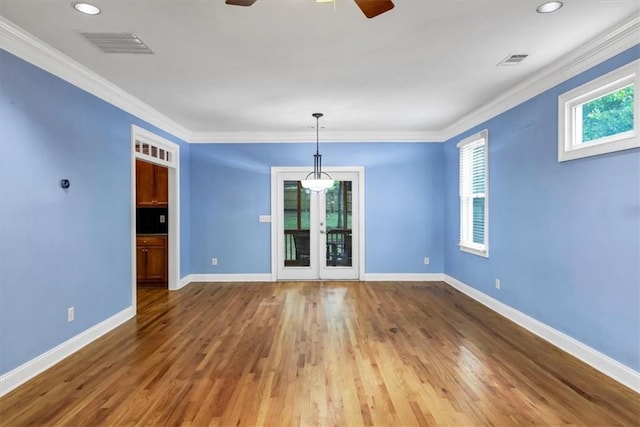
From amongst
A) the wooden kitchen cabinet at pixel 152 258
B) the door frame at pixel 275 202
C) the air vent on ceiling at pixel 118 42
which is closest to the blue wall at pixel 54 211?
the air vent on ceiling at pixel 118 42

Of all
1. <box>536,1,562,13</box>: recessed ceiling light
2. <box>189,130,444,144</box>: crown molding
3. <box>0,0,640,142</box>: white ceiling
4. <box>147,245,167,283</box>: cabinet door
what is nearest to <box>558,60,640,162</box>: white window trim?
<box>0,0,640,142</box>: white ceiling

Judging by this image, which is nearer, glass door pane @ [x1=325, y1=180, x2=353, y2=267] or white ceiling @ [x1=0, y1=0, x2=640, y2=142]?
white ceiling @ [x1=0, y1=0, x2=640, y2=142]

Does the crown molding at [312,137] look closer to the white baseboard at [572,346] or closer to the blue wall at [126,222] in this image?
the blue wall at [126,222]

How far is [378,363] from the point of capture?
2969 mm

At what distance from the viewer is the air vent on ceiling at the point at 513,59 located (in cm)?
312

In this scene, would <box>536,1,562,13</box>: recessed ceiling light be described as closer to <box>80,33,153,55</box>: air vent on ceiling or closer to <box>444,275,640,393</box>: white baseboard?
<box>444,275,640,393</box>: white baseboard

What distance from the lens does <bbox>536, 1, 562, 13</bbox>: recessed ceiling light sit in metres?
2.31

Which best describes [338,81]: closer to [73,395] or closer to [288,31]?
[288,31]

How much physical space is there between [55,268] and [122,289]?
3.87 feet

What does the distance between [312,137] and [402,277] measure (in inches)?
119

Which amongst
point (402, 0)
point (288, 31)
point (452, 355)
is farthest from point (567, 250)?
point (288, 31)

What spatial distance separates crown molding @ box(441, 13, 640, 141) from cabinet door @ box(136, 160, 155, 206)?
17.3ft

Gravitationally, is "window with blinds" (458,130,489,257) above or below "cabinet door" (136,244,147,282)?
above

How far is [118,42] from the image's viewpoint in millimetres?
2834
